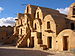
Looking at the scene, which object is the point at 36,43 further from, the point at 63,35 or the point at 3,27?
the point at 3,27

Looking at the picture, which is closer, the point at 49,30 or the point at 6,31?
the point at 49,30

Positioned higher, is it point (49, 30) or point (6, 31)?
point (6, 31)

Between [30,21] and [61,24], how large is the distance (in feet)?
34.4

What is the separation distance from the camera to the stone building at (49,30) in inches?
889

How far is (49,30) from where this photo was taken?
26031mm

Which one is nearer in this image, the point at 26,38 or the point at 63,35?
the point at 63,35

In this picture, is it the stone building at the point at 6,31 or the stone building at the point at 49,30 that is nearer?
the stone building at the point at 49,30

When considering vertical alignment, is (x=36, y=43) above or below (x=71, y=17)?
below

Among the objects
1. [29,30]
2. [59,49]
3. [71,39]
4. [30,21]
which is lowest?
[59,49]

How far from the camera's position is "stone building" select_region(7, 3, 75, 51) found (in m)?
22.6

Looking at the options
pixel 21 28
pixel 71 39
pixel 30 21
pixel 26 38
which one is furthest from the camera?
pixel 21 28

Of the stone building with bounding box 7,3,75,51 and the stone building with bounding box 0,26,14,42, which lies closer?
the stone building with bounding box 7,3,75,51

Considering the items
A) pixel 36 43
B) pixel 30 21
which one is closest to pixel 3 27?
pixel 30 21

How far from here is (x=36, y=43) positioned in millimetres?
28547
